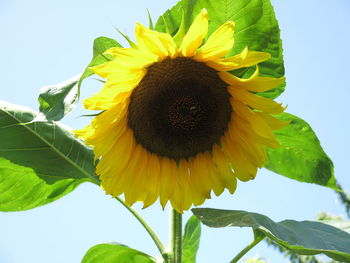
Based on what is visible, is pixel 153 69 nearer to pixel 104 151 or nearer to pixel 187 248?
pixel 104 151

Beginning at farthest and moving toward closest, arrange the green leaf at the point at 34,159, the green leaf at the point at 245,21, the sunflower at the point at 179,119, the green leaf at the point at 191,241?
the green leaf at the point at 191,241
the green leaf at the point at 34,159
the green leaf at the point at 245,21
the sunflower at the point at 179,119

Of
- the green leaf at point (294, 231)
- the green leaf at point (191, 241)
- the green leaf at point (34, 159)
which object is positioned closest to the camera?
the green leaf at point (294, 231)

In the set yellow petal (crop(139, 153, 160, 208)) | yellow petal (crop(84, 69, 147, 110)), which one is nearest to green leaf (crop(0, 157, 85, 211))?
yellow petal (crop(139, 153, 160, 208))

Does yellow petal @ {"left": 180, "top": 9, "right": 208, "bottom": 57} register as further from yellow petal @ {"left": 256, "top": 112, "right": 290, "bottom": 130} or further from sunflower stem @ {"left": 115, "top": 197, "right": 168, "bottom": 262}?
sunflower stem @ {"left": 115, "top": 197, "right": 168, "bottom": 262}

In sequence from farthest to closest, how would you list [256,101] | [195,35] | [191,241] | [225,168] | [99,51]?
1. [191,241]
2. [225,168]
3. [256,101]
4. [99,51]
5. [195,35]

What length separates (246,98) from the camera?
180 centimetres

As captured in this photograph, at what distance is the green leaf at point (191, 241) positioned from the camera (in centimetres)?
240

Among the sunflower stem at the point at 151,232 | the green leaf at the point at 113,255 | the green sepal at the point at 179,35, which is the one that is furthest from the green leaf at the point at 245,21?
the green leaf at the point at 113,255

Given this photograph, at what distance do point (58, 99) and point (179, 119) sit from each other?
2.10 ft

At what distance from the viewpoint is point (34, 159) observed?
2.06 metres

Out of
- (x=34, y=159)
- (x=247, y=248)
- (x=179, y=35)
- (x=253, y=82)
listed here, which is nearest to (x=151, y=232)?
(x=247, y=248)

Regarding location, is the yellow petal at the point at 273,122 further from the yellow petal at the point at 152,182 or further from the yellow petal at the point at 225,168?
the yellow petal at the point at 152,182

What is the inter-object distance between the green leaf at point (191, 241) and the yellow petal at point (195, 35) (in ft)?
3.86

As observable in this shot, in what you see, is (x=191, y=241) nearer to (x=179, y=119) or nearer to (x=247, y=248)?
(x=247, y=248)
